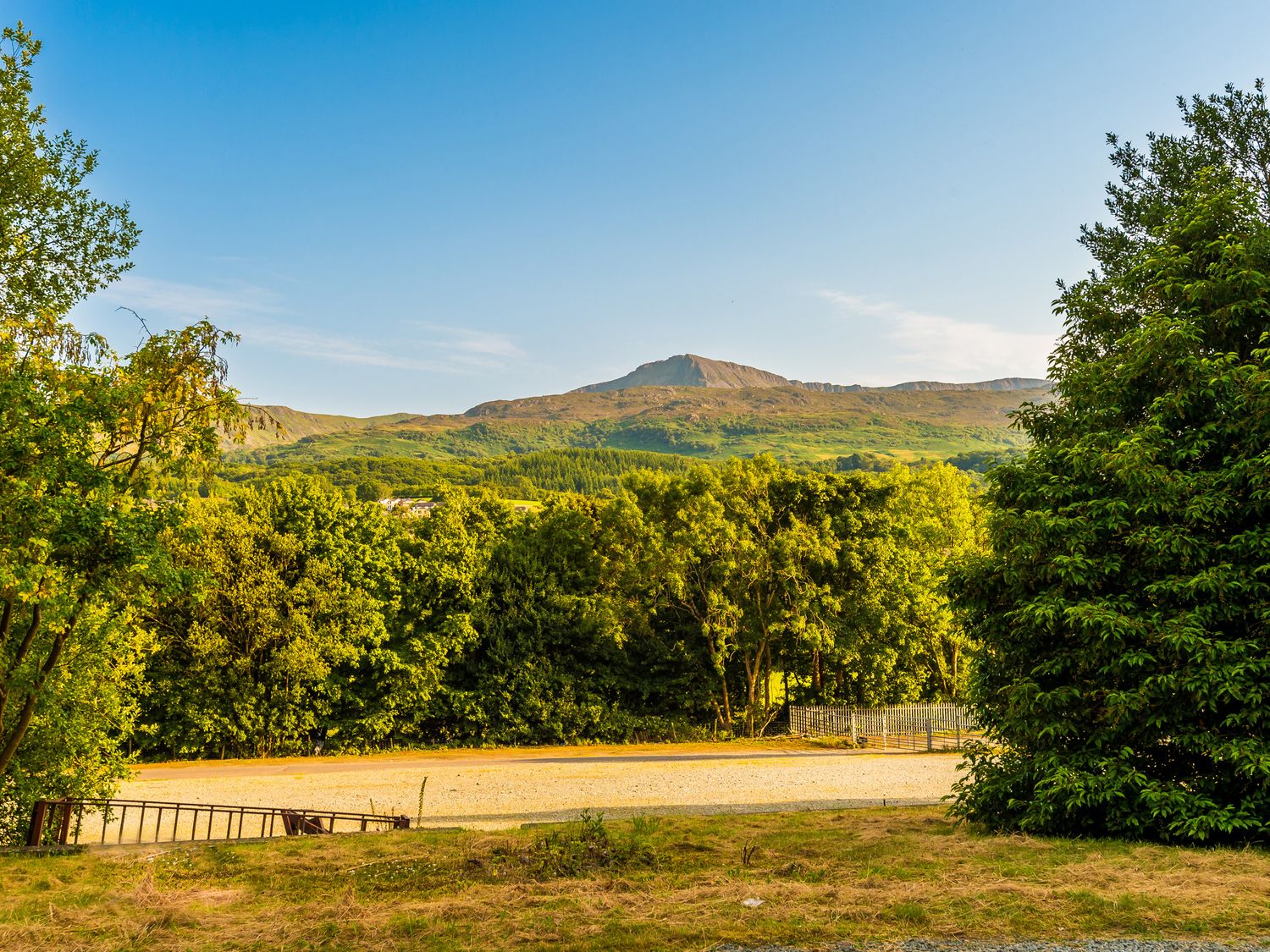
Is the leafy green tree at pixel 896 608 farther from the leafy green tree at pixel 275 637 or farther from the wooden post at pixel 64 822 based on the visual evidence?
the wooden post at pixel 64 822

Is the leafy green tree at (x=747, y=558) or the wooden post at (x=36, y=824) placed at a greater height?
the leafy green tree at (x=747, y=558)

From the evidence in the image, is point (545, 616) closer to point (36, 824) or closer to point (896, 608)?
point (896, 608)

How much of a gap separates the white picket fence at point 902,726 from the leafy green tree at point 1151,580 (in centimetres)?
2132

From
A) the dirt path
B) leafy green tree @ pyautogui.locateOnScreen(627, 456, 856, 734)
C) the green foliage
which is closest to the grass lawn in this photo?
the green foliage

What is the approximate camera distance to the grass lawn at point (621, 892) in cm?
720

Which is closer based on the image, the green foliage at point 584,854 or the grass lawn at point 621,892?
the grass lawn at point 621,892

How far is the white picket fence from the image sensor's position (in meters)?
33.5

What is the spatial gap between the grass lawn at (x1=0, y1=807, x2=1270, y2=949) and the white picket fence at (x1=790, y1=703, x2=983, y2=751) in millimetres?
22582

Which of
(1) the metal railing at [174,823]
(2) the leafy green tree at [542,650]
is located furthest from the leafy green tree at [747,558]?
(1) the metal railing at [174,823]

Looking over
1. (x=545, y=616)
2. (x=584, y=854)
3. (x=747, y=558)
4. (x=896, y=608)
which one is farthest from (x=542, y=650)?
(x=584, y=854)

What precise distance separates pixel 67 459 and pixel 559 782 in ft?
A: 57.2

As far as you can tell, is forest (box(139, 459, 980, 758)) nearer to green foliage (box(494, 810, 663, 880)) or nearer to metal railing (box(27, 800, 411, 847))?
metal railing (box(27, 800, 411, 847))

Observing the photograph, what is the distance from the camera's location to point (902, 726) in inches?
1345

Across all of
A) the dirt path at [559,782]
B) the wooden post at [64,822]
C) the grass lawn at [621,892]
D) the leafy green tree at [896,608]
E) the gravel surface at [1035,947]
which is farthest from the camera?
the leafy green tree at [896,608]
